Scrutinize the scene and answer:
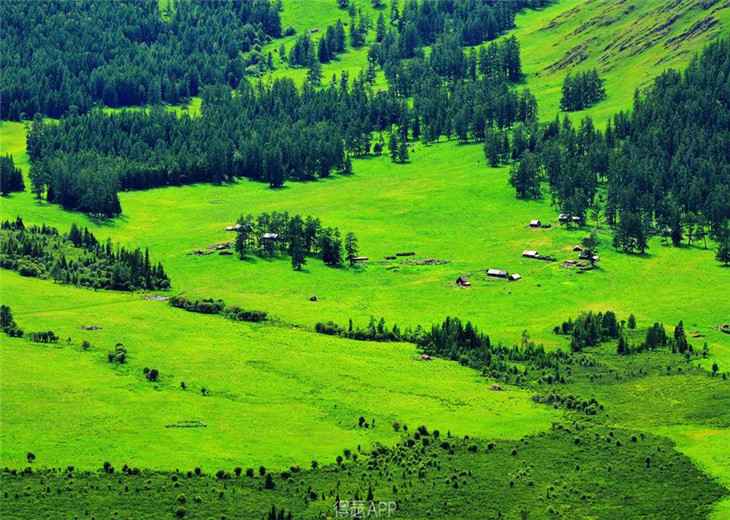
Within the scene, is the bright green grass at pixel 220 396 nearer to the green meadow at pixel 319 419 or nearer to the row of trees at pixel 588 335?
the green meadow at pixel 319 419

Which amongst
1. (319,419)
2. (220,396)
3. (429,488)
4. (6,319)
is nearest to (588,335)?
(319,419)

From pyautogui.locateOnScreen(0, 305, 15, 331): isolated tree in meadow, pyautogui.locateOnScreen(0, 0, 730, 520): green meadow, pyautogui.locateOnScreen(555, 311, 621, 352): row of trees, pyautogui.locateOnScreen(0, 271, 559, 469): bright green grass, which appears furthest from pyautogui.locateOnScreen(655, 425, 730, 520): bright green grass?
pyautogui.locateOnScreen(0, 305, 15, 331): isolated tree in meadow

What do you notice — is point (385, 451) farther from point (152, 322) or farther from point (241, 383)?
point (152, 322)

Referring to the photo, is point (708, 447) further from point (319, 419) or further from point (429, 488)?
point (319, 419)

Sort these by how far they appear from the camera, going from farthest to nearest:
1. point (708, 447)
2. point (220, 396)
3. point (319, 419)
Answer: point (220, 396)
point (319, 419)
point (708, 447)

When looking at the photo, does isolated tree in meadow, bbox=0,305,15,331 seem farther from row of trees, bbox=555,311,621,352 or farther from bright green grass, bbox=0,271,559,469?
row of trees, bbox=555,311,621,352

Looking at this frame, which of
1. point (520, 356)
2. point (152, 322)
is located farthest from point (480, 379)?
point (152, 322)

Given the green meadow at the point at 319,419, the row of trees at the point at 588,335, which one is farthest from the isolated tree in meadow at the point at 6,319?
the row of trees at the point at 588,335

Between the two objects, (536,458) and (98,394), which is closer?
(536,458)
